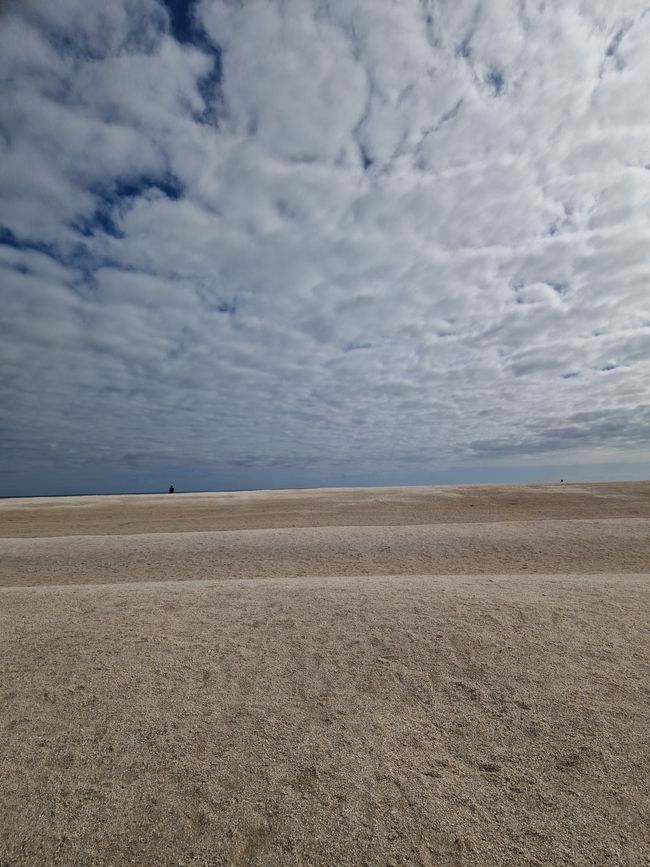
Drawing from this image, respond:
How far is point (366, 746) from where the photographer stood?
5230 mm

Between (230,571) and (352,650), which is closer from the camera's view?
(352,650)

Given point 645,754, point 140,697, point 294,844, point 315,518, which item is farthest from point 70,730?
point 315,518

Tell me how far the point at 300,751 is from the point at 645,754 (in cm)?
379

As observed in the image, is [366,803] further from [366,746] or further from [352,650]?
[352,650]

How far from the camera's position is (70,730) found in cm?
552

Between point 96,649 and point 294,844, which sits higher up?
point 96,649

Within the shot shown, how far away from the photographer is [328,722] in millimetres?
5660

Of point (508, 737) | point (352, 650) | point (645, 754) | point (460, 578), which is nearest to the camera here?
point (645, 754)

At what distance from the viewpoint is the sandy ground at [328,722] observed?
13.5ft

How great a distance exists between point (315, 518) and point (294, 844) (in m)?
22.4

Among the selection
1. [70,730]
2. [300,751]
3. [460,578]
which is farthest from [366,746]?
[460,578]

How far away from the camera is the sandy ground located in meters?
4.11

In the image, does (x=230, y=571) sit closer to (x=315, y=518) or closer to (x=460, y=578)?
(x=460, y=578)

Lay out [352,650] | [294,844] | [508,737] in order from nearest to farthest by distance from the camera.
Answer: [294,844] < [508,737] < [352,650]
